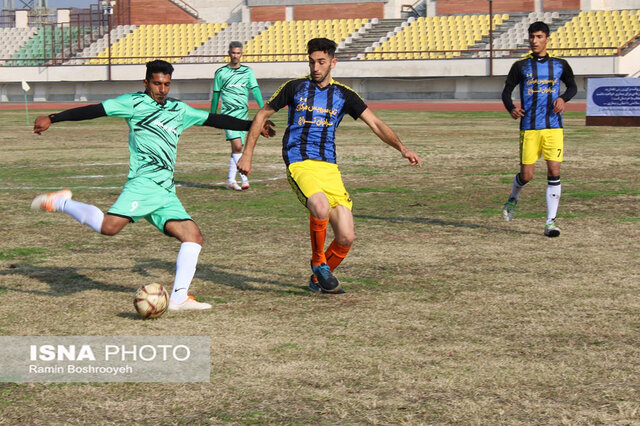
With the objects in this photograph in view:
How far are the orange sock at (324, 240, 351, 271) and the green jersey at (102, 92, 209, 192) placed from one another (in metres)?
1.38

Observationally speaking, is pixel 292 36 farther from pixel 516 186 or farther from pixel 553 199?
pixel 553 199

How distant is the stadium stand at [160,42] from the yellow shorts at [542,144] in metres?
46.7

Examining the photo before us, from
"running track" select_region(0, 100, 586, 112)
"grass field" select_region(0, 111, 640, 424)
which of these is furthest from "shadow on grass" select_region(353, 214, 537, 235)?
"running track" select_region(0, 100, 586, 112)

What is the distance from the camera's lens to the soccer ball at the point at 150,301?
6.31 m

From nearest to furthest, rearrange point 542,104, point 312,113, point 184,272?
point 184,272 < point 312,113 < point 542,104

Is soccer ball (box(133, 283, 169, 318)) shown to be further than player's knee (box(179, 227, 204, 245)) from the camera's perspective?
No

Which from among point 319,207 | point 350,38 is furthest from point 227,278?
point 350,38

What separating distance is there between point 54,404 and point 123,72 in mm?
52047

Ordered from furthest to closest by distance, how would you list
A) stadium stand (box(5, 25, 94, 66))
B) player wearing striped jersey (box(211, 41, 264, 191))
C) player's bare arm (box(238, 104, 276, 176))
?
stadium stand (box(5, 25, 94, 66)) → player wearing striped jersey (box(211, 41, 264, 191)) → player's bare arm (box(238, 104, 276, 176))

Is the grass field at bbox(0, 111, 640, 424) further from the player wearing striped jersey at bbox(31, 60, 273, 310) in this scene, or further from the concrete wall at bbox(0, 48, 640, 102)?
the concrete wall at bbox(0, 48, 640, 102)

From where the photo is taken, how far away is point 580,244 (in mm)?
9383

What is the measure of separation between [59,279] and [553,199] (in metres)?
5.34

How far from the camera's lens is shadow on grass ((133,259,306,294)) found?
24.6 feet

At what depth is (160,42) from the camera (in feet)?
192
